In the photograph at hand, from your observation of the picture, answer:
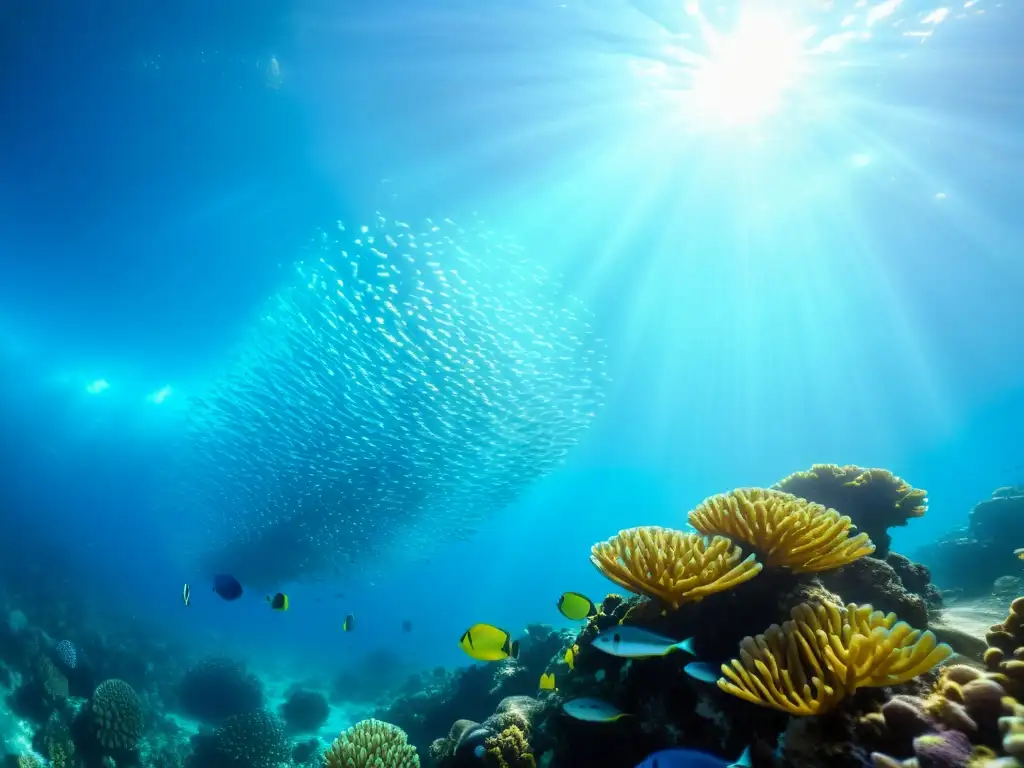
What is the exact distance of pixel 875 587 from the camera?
4066mm

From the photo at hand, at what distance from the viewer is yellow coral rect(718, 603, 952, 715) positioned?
8.05ft

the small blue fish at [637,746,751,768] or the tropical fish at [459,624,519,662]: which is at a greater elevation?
the tropical fish at [459,624,519,662]

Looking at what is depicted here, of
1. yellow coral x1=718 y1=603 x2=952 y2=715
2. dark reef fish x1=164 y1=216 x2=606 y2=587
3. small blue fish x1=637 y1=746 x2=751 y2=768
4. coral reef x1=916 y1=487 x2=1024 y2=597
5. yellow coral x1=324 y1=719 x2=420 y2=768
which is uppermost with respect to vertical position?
dark reef fish x1=164 y1=216 x2=606 y2=587

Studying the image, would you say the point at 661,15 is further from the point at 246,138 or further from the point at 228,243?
the point at 228,243

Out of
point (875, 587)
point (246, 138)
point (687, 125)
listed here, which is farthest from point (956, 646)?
point (246, 138)

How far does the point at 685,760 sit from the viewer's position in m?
2.24

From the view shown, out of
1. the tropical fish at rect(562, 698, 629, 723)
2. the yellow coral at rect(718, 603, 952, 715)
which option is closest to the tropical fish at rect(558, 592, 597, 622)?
the tropical fish at rect(562, 698, 629, 723)

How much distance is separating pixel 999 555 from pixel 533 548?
98.2m

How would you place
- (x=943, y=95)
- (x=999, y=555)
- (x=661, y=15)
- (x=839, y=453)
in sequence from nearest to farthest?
(x=661, y=15)
(x=999, y=555)
(x=943, y=95)
(x=839, y=453)

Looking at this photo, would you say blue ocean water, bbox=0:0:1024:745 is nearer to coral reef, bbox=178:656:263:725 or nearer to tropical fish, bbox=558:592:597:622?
coral reef, bbox=178:656:263:725

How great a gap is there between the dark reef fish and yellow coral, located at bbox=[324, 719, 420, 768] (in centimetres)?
1263

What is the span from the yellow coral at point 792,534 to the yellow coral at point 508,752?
2.92 meters

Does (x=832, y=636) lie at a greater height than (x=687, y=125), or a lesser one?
lesser

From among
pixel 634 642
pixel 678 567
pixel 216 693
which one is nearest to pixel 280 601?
pixel 634 642
